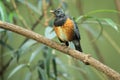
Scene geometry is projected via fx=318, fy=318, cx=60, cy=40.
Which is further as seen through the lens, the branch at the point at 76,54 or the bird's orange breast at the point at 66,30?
the bird's orange breast at the point at 66,30

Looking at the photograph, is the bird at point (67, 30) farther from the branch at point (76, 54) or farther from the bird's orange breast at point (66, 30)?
the branch at point (76, 54)

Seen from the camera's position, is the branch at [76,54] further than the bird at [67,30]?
No

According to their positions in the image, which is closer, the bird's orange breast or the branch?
the branch

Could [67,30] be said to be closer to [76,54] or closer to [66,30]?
[66,30]

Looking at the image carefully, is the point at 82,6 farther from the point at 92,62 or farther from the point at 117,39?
the point at 92,62

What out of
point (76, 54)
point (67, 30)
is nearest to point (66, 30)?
point (67, 30)

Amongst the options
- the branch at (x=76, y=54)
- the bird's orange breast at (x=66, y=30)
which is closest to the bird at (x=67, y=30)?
the bird's orange breast at (x=66, y=30)

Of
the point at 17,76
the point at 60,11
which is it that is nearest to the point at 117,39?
the point at 17,76

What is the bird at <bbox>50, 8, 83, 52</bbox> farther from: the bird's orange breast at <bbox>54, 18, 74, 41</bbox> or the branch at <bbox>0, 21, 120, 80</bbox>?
the branch at <bbox>0, 21, 120, 80</bbox>

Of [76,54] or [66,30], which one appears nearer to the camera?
[76,54]

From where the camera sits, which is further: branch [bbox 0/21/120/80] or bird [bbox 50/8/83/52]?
bird [bbox 50/8/83/52]

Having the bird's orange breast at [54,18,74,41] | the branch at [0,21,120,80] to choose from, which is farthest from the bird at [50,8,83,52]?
the branch at [0,21,120,80]

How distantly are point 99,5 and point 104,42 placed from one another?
0.99 feet

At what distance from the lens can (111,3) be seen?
8.28ft
